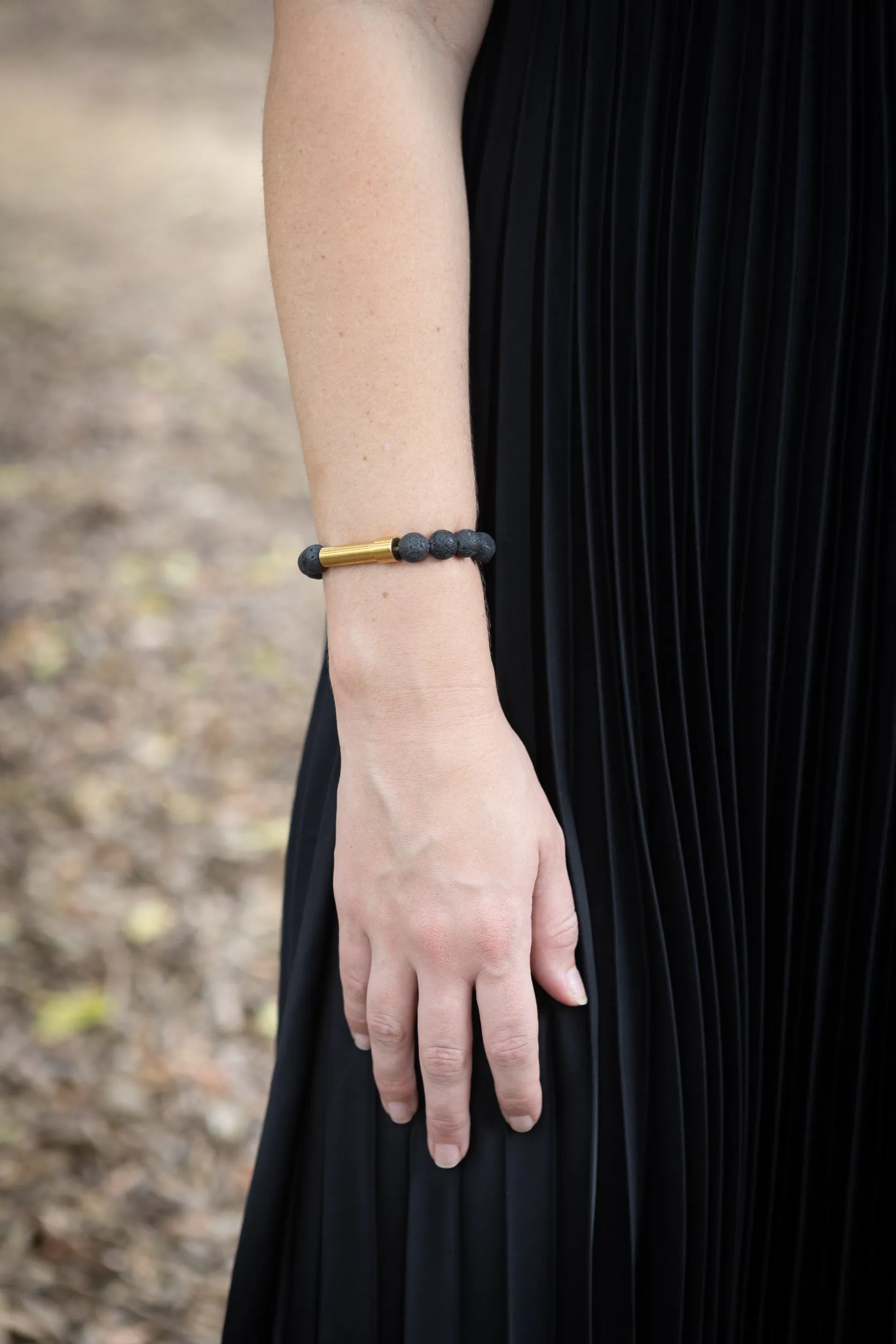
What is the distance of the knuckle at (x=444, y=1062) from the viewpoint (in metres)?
0.84

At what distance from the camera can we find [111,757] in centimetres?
328

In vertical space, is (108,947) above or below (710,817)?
below

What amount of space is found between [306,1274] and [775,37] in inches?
45.9

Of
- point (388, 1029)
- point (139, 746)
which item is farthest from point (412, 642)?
point (139, 746)

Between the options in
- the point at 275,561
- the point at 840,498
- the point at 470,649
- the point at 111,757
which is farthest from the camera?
the point at 275,561

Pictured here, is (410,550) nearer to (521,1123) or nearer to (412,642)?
(412,642)

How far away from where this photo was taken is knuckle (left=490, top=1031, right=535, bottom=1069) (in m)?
0.83

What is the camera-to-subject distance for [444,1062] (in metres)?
0.84

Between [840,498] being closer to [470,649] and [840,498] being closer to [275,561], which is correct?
[470,649]

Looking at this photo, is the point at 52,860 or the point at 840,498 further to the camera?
the point at 52,860

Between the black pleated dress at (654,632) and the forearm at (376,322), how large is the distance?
0.10 metres

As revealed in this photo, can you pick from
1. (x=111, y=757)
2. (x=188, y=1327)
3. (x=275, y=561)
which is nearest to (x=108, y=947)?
(x=111, y=757)

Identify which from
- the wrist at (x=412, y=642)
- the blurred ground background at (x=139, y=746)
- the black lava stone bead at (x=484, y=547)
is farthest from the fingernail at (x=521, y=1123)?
the blurred ground background at (x=139, y=746)

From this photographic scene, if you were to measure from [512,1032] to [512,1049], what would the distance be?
0.05 ft
